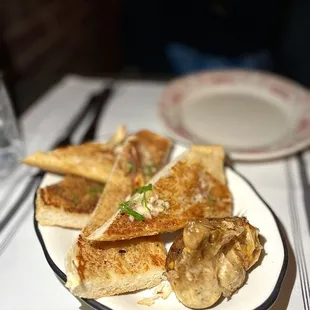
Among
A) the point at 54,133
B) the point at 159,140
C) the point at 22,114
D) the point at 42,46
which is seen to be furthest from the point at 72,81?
the point at 159,140

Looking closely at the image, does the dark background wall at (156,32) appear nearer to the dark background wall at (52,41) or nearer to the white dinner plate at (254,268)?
the dark background wall at (52,41)

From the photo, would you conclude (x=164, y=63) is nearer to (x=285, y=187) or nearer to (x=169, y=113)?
(x=169, y=113)

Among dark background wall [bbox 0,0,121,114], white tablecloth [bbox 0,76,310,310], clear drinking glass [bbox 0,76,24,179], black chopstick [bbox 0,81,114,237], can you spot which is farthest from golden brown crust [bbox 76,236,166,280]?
dark background wall [bbox 0,0,121,114]

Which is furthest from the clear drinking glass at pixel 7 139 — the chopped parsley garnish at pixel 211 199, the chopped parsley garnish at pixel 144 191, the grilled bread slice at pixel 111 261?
the chopped parsley garnish at pixel 211 199

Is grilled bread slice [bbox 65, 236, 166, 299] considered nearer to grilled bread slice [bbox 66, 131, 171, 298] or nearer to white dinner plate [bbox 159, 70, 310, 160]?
grilled bread slice [bbox 66, 131, 171, 298]

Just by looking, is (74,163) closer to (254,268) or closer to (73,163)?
(73,163)

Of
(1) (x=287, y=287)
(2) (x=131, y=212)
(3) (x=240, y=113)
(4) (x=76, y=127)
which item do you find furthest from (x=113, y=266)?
(3) (x=240, y=113)
